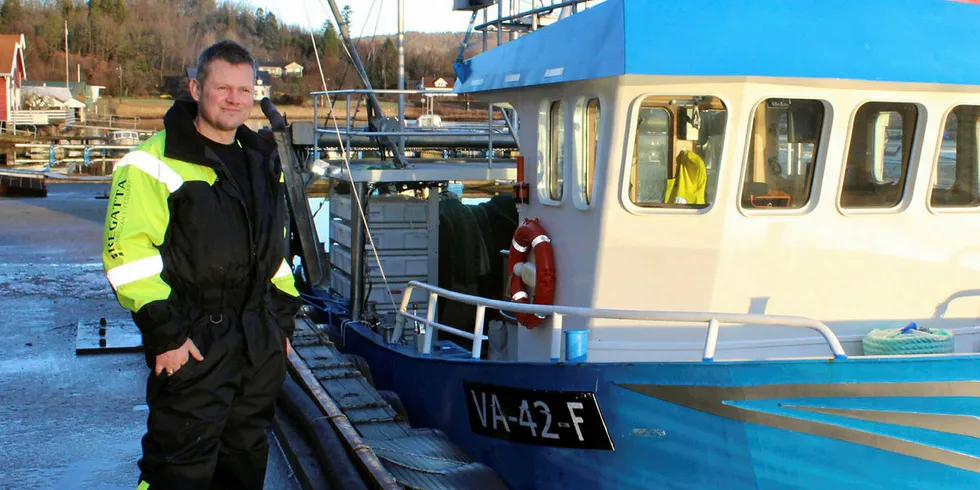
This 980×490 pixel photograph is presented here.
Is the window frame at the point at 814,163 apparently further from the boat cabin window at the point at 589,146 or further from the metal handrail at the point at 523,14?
the metal handrail at the point at 523,14

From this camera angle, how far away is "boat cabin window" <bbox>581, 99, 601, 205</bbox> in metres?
5.62

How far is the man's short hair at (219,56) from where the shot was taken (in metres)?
3.48

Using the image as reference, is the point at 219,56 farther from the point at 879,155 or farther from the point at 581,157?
the point at 879,155

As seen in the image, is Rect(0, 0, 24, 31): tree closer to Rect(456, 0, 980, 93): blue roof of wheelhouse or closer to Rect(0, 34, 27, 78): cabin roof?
Rect(0, 34, 27, 78): cabin roof

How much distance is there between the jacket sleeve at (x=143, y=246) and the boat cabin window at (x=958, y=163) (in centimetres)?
418

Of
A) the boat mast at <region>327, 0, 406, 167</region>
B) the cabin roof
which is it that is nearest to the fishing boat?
the boat mast at <region>327, 0, 406, 167</region>

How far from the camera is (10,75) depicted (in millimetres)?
59469

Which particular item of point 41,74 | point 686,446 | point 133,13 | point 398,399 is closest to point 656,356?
point 686,446

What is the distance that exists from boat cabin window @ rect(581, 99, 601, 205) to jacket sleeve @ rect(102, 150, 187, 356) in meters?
2.80

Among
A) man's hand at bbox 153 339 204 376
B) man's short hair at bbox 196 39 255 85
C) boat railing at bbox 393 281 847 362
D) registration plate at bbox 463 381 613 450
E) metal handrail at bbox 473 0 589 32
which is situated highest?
metal handrail at bbox 473 0 589 32

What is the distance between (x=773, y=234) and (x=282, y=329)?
2.85 metres

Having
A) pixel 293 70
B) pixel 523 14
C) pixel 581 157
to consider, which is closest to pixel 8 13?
pixel 293 70

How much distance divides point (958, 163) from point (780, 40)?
137cm

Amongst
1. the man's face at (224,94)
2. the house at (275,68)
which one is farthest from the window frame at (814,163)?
the house at (275,68)
